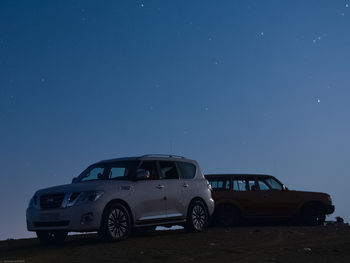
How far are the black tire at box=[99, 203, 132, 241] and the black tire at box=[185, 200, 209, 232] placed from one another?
8.05ft

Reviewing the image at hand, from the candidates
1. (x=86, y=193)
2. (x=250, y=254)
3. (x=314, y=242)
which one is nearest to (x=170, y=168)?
(x=86, y=193)

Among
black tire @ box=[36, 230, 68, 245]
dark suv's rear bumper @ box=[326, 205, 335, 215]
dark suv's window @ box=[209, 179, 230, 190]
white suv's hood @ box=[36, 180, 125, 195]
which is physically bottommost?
black tire @ box=[36, 230, 68, 245]

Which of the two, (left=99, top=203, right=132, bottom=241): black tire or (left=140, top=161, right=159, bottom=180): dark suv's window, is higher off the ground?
(left=140, top=161, right=159, bottom=180): dark suv's window

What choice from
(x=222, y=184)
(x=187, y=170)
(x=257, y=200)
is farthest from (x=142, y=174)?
(x=257, y=200)

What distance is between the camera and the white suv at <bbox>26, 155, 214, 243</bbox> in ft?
40.0

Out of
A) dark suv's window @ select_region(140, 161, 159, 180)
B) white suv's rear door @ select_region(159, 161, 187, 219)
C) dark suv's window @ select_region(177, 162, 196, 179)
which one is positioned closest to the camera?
dark suv's window @ select_region(140, 161, 159, 180)

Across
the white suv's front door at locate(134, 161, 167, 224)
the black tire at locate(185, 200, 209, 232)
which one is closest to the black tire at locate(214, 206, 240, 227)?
the black tire at locate(185, 200, 209, 232)

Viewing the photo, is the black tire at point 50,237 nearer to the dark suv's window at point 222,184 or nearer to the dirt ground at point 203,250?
the dirt ground at point 203,250

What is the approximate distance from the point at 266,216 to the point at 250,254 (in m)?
9.31

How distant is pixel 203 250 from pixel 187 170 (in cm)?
490

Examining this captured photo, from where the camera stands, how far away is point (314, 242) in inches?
493

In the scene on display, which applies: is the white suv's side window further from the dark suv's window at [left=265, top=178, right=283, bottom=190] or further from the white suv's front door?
the dark suv's window at [left=265, top=178, right=283, bottom=190]

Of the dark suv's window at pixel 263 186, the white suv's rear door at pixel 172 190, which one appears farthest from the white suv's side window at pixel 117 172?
the dark suv's window at pixel 263 186

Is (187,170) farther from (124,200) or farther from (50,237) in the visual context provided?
(50,237)
